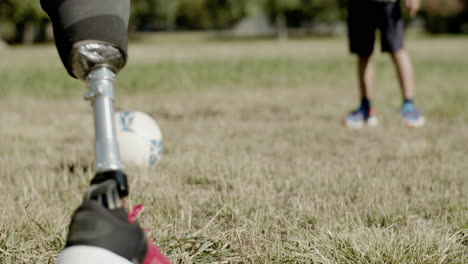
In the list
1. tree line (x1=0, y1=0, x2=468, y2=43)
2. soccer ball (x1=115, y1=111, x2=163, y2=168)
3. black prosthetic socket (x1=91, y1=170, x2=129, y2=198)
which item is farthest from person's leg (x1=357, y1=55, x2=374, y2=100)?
tree line (x1=0, y1=0, x2=468, y2=43)

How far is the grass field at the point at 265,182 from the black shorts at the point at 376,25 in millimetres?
787

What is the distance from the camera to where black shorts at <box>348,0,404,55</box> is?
15.1 ft

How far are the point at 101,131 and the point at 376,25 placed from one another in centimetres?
402

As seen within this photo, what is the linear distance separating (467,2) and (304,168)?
50.0 meters

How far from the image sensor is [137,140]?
3004 mm

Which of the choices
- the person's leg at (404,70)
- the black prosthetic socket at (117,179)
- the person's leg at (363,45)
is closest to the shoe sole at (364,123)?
the person's leg at (363,45)

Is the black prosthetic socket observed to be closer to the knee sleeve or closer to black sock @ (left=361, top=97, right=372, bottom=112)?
the knee sleeve

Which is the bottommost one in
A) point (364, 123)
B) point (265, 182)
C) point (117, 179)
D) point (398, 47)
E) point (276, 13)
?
point (276, 13)

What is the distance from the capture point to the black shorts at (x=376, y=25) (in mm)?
4609

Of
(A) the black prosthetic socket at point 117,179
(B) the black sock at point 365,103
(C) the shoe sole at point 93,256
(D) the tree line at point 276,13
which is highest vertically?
(A) the black prosthetic socket at point 117,179

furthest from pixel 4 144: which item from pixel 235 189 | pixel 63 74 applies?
pixel 63 74

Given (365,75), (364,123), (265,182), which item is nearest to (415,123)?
(364,123)

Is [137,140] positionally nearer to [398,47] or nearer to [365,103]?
[365,103]

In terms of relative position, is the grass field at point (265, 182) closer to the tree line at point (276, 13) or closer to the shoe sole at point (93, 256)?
the shoe sole at point (93, 256)
